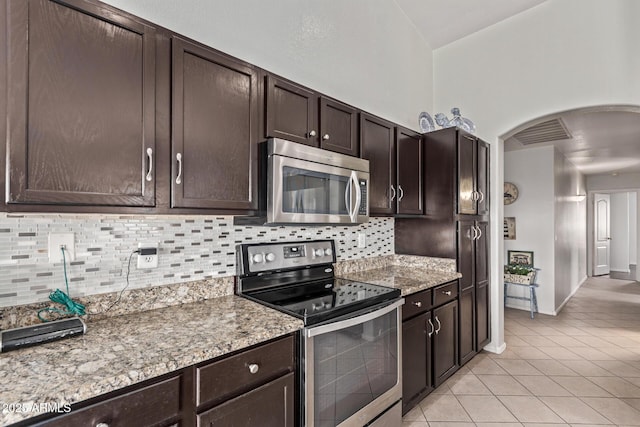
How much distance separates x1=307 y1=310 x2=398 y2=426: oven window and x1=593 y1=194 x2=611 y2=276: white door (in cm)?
875

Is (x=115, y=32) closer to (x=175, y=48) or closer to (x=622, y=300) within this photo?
(x=175, y=48)

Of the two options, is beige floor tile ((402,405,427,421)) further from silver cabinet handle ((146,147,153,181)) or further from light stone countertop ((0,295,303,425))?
Answer: silver cabinet handle ((146,147,153,181))

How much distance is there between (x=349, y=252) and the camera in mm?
2598

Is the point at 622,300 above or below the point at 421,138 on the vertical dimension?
A: below

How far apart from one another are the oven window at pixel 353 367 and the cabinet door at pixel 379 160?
0.82 meters

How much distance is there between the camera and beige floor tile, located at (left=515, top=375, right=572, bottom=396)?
2475 millimetres

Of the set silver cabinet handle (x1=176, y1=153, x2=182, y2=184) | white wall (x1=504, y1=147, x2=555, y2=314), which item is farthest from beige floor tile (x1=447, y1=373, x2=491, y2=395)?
white wall (x1=504, y1=147, x2=555, y2=314)

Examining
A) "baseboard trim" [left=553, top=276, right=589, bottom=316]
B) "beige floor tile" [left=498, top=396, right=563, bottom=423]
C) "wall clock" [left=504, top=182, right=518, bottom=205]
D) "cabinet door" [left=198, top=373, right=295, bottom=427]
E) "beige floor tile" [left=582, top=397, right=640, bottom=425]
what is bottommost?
"baseboard trim" [left=553, top=276, right=589, bottom=316]

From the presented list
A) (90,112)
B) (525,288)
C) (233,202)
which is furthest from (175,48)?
(525,288)

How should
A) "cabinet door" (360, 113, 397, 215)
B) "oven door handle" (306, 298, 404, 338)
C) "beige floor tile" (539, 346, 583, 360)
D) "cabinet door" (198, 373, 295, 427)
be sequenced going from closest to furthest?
"cabinet door" (198, 373, 295, 427) < "oven door handle" (306, 298, 404, 338) < "cabinet door" (360, 113, 397, 215) < "beige floor tile" (539, 346, 583, 360)

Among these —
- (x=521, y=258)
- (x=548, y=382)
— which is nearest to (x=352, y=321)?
(x=548, y=382)

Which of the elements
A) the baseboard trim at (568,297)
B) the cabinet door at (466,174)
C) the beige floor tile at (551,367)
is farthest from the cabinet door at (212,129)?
the baseboard trim at (568,297)

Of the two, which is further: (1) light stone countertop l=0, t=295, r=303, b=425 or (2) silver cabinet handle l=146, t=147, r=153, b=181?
(2) silver cabinet handle l=146, t=147, r=153, b=181

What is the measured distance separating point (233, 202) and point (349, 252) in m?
1.33
